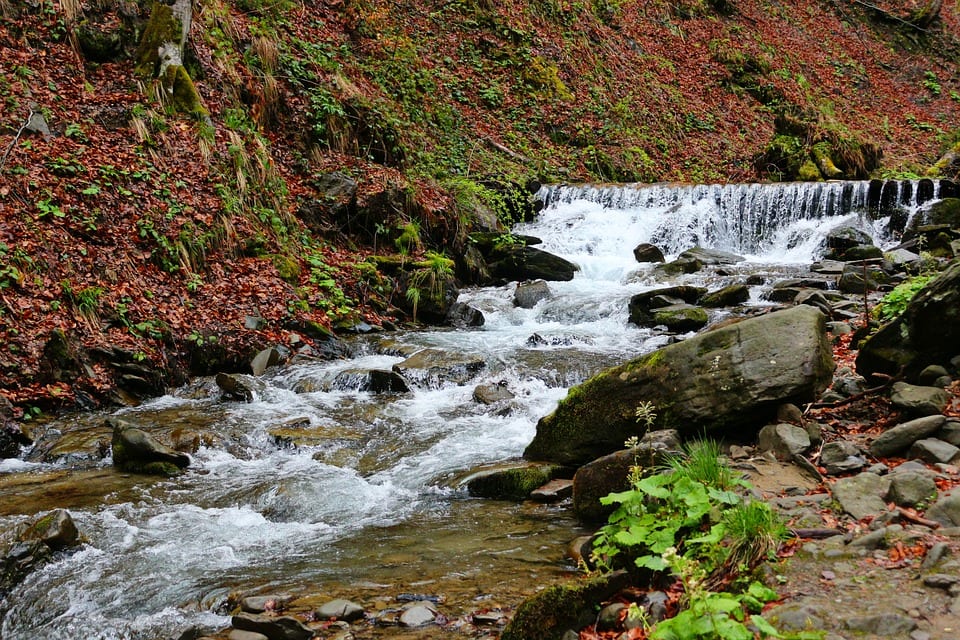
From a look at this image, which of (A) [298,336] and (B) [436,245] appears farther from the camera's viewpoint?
(B) [436,245]

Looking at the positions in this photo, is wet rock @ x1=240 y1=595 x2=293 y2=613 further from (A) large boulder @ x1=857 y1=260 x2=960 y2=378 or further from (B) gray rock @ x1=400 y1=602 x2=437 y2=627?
(A) large boulder @ x1=857 y1=260 x2=960 y2=378

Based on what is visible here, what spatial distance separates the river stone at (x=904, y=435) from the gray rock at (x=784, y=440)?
41 cm

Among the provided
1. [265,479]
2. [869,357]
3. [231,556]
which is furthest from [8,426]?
[869,357]

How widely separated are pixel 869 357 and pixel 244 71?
39.2 feet

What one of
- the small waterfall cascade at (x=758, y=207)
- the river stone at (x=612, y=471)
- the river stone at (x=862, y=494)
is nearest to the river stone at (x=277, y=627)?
the river stone at (x=612, y=471)

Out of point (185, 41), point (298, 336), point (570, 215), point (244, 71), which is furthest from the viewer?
point (570, 215)

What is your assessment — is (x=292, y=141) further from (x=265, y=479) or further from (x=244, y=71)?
(x=265, y=479)

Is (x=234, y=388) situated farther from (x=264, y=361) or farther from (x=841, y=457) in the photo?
(x=841, y=457)

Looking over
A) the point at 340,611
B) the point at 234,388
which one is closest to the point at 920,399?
the point at 340,611

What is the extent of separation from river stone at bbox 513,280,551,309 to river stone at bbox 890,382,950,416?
26.5 feet

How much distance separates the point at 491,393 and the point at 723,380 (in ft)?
12.0

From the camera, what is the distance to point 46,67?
33.9 feet

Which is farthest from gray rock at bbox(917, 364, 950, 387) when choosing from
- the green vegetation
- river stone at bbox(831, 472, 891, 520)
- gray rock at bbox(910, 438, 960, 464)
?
the green vegetation

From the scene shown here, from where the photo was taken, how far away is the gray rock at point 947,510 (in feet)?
10.3
